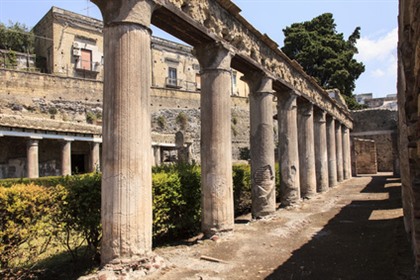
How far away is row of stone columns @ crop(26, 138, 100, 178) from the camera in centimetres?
1812

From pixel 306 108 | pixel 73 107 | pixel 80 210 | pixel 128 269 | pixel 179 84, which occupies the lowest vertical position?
pixel 128 269

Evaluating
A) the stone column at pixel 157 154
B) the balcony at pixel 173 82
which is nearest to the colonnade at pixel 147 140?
the stone column at pixel 157 154

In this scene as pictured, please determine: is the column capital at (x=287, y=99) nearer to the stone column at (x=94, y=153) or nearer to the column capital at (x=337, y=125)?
the column capital at (x=337, y=125)

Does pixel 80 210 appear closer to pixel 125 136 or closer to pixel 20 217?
pixel 20 217

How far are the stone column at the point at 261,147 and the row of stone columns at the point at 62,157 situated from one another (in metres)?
9.42

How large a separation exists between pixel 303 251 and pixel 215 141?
2602 mm

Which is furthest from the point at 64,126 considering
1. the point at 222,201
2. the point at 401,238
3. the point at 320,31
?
the point at 320,31

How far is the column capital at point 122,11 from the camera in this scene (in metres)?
4.91

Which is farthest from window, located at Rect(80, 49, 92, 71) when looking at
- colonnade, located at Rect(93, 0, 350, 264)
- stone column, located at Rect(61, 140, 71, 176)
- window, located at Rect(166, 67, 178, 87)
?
colonnade, located at Rect(93, 0, 350, 264)

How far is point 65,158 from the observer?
64.8 ft

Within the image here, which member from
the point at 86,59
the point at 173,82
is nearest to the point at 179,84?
the point at 173,82

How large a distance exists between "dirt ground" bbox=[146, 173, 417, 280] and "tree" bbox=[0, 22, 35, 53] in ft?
Answer: 93.7

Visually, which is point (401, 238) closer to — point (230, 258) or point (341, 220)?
point (341, 220)

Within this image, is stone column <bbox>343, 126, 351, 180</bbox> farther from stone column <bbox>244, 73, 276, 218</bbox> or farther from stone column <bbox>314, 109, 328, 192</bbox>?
stone column <bbox>244, 73, 276, 218</bbox>
